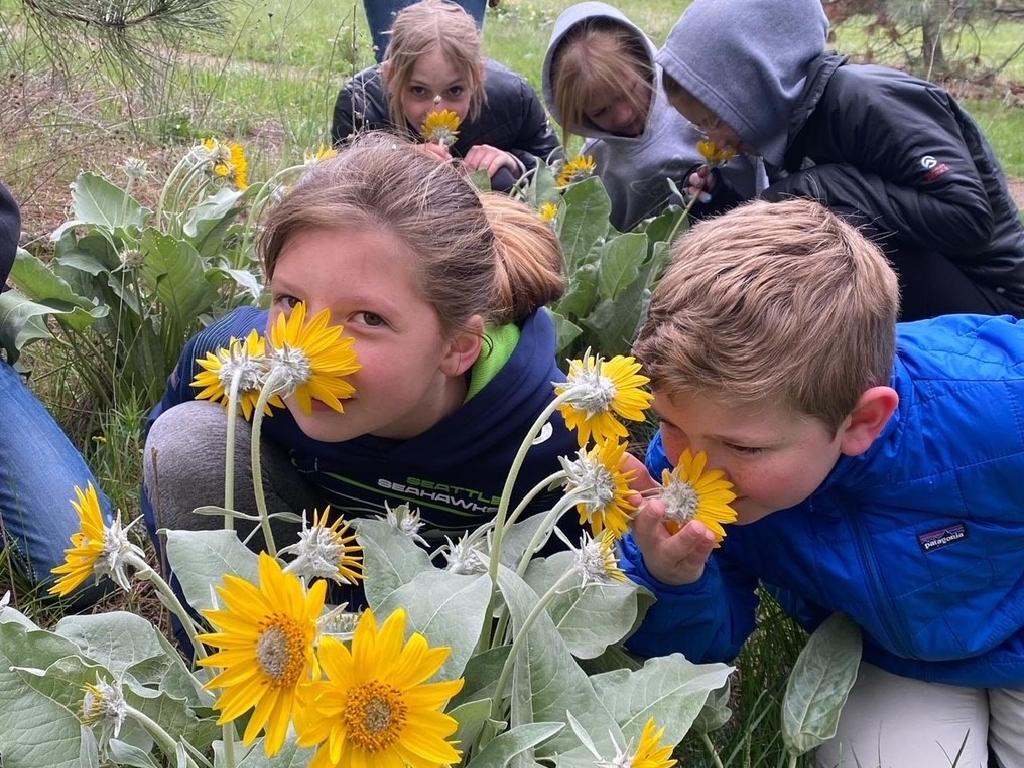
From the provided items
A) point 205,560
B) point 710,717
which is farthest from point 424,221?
point 710,717

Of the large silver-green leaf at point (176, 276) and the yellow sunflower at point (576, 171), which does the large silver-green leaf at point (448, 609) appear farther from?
the yellow sunflower at point (576, 171)

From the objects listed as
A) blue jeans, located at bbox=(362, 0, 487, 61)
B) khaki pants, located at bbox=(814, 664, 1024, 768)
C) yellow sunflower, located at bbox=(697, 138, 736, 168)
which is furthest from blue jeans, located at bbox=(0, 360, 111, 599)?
blue jeans, located at bbox=(362, 0, 487, 61)

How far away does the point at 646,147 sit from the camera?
10.6 ft

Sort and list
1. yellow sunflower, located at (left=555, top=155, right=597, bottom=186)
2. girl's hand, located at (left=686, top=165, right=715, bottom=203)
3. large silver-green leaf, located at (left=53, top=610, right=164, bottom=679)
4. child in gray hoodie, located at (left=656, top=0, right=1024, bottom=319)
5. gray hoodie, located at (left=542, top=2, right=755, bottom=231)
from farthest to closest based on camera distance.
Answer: gray hoodie, located at (left=542, top=2, right=755, bottom=231)
yellow sunflower, located at (left=555, top=155, right=597, bottom=186)
girl's hand, located at (left=686, top=165, right=715, bottom=203)
child in gray hoodie, located at (left=656, top=0, right=1024, bottom=319)
large silver-green leaf, located at (left=53, top=610, right=164, bottom=679)

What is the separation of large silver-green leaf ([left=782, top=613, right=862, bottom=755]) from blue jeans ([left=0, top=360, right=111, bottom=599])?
4.10ft

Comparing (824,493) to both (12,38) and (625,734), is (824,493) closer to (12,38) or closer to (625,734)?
(625,734)

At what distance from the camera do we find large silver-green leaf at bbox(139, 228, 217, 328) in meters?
2.30

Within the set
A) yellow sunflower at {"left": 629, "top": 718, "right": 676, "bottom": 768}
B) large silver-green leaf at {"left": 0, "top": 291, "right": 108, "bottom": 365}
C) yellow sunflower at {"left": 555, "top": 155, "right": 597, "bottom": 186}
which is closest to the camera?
yellow sunflower at {"left": 629, "top": 718, "right": 676, "bottom": 768}

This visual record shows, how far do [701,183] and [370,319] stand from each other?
173 centimetres

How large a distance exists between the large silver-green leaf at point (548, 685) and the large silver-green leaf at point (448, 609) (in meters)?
0.05

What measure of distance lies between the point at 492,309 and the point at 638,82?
170cm

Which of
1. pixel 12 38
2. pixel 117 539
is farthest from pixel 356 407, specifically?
pixel 12 38

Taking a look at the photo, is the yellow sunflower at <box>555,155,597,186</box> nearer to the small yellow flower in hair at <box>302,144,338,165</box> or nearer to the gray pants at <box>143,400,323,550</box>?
the small yellow flower in hair at <box>302,144,338,165</box>

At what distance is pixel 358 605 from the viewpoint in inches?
72.6
